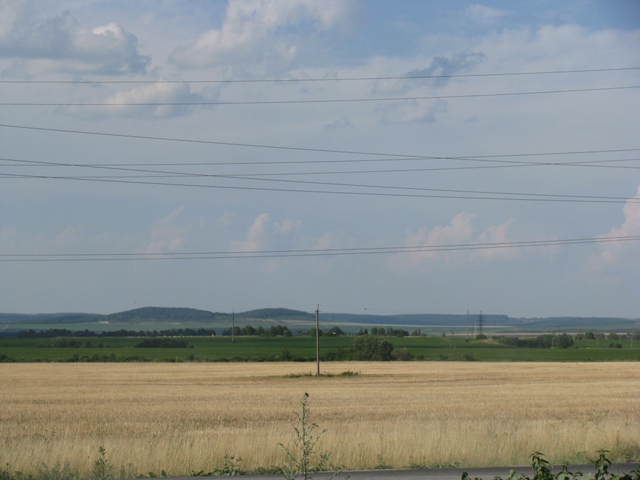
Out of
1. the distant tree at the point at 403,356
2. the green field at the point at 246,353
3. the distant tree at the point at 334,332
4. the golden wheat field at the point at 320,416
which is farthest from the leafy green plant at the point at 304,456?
the distant tree at the point at 334,332

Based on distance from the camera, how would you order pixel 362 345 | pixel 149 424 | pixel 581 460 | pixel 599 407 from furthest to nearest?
pixel 362 345 < pixel 599 407 < pixel 149 424 < pixel 581 460

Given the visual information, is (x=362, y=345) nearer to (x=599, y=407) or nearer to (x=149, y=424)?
(x=599, y=407)

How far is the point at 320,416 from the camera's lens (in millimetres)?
34156

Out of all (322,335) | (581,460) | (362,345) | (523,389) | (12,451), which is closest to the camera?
(12,451)

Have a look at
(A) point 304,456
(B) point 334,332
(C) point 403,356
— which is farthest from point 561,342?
(A) point 304,456

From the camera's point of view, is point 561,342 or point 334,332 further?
point 334,332

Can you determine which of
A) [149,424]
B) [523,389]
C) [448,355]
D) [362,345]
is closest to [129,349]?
[362,345]

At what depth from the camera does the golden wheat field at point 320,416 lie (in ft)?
64.6

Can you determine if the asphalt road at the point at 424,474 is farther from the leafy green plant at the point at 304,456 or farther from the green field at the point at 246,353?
the green field at the point at 246,353

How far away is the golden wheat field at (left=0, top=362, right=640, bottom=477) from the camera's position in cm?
1970

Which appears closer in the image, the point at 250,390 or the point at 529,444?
the point at 529,444

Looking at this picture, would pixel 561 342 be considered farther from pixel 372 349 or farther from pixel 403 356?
pixel 372 349

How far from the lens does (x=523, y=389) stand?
173ft

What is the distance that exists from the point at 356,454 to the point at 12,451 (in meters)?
8.27
